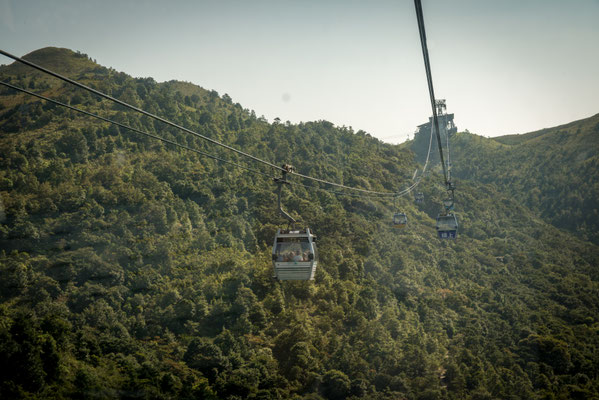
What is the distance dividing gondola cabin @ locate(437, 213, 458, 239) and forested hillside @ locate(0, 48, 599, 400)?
3153 centimetres

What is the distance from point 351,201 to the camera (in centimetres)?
10925

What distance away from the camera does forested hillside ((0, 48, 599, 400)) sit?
5466cm

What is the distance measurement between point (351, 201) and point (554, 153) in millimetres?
86174

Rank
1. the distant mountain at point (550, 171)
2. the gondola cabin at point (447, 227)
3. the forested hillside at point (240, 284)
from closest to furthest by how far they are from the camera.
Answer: the gondola cabin at point (447, 227)
the forested hillside at point (240, 284)
the distant mountain at point (550, 171)

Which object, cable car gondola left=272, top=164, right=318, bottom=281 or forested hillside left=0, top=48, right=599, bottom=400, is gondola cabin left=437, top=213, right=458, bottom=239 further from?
forested hillside left=0, top=48, right=599, bottom=400

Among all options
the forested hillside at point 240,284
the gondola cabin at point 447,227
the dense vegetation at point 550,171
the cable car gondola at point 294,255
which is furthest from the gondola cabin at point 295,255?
the dense vegetation at point 550,171

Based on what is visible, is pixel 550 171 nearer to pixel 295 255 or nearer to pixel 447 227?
pixel 447 227

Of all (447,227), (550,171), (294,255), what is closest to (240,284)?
(447,227)

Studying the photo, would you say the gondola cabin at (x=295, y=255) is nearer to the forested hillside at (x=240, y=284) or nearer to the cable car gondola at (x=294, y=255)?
the cable car gondola at (x=294, y=255)

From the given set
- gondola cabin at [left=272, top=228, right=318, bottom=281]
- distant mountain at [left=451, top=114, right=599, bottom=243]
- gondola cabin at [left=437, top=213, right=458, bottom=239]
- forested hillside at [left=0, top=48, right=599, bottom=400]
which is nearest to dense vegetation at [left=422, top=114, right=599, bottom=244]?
distant mountain at [left=451, top=114, right=599, bottom=243]

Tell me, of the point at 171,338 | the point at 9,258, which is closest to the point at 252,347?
the point at 171,338

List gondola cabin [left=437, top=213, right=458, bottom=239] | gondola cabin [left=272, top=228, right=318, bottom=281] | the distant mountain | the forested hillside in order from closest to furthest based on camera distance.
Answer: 1. gondola cabin [left=272, top=228, right=318, bottom=281]
2. gondola cabin [left=437, top=213, right=458, bottom=239]
3. the forested hillside
4. the distant mountain

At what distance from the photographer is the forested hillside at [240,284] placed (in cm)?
5466

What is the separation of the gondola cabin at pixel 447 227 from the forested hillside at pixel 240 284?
103 feet
